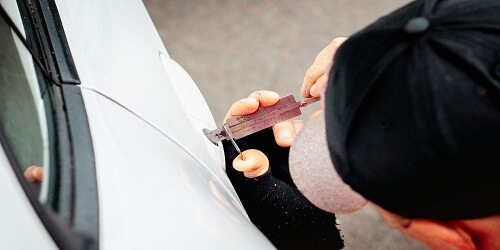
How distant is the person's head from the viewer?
567 mm

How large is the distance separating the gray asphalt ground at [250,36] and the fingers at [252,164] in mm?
706

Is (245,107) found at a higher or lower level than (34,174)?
lower

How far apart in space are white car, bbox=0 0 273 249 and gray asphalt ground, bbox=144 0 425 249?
31.3 inches

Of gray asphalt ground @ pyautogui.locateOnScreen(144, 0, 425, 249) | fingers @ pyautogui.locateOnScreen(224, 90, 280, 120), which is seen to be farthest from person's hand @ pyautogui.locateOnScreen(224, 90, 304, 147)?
gray asphalt ground @ pyautogui.locateOnScreen(144, 0, 425, 249)

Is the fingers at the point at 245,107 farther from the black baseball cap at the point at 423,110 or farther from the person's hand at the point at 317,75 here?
the black baseball cap at the point at 423,110

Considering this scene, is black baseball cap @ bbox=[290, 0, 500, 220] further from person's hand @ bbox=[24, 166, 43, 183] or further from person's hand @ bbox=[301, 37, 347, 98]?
person's hand @ bbox=[24, 166, 43, 183]

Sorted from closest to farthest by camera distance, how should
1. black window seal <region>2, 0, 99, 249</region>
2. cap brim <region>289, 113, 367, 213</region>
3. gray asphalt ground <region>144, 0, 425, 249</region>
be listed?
black window seal <region>2, 0, 99, 249</region>, cap brim <region>289, 113, 367, 213</region>, gray asphalt ground <region>144, 0, 425, 249</region>

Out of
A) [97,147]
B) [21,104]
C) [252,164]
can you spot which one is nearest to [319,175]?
[252,164]

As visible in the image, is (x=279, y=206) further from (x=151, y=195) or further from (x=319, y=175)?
(x=151, y=195)

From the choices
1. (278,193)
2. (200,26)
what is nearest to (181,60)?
(200,26)

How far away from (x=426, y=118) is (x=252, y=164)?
0.47 m

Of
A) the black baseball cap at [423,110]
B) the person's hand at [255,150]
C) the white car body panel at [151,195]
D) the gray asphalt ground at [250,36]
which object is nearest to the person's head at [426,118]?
the black baseball cap at [423,110]

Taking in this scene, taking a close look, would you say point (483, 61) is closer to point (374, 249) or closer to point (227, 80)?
point (374, 249)

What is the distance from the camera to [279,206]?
1.03m
